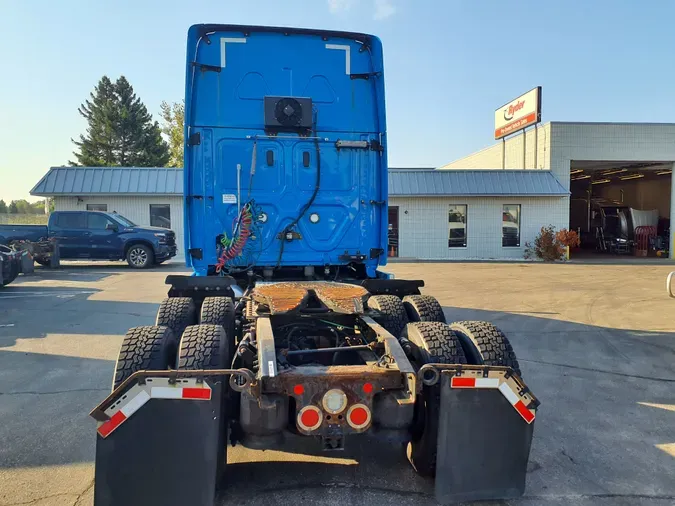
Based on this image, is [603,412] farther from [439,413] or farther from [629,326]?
[629,326]

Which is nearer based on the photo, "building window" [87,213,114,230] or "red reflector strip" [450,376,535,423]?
"red reflector strip" [450,376,535,423]

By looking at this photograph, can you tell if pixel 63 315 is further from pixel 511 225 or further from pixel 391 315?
pixel 511 225

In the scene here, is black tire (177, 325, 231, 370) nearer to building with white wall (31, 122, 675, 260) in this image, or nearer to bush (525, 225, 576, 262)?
building with white wall (31, 122, 675, 260)

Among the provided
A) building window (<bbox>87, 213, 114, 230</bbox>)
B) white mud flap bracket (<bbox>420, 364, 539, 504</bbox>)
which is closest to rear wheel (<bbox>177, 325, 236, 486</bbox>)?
white mud flap bracket (<bbox>420, 364, 539, 504</bbox>)

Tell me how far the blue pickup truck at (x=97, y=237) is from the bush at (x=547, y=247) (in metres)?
15.8

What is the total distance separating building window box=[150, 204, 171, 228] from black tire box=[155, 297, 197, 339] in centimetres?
1825

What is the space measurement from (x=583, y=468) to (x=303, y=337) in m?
2.27

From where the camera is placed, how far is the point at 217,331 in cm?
330

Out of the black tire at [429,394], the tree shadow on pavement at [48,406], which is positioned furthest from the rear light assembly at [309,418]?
the tree shadow on pavement at [48,406]

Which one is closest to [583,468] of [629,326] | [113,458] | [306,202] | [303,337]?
[303,337]

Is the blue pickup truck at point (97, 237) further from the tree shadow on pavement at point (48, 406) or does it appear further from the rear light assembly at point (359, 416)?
the rear light assembly at point (359, 416)

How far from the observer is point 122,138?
50312 millimetres

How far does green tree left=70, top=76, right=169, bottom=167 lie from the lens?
163ft

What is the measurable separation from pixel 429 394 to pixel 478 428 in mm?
346
